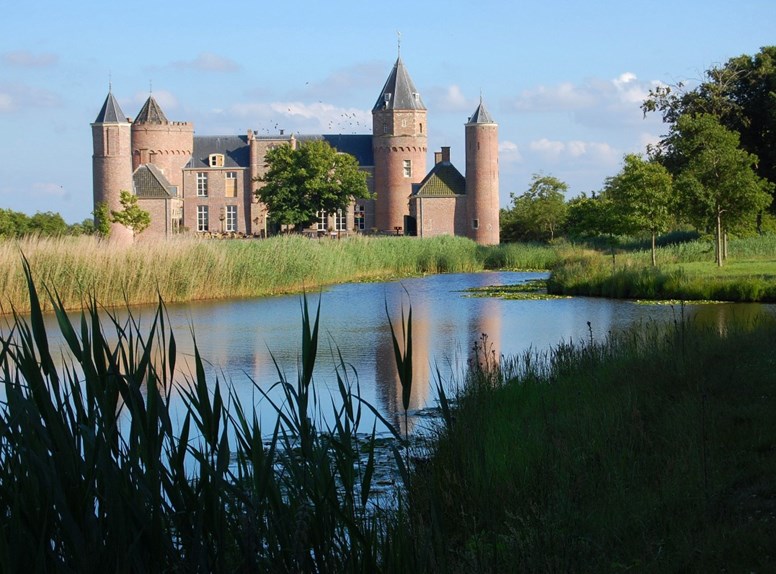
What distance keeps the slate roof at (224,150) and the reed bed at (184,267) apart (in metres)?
31.0

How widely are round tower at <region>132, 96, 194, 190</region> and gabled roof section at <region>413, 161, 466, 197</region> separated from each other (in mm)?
13737

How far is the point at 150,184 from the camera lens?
189 feet

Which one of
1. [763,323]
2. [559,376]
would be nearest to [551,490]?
[559,376]

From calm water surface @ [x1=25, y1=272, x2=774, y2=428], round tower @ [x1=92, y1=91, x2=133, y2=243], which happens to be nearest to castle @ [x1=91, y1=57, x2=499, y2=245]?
round tower @ [x1=92, y1=91, x2=133, y2=243]

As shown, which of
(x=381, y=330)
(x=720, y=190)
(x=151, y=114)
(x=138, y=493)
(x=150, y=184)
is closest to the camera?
(x=138, y=493)

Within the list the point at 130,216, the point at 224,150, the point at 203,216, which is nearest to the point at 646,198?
the point at 130,216

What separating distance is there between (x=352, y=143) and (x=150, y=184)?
12.8m

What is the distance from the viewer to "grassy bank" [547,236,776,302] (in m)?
18.8

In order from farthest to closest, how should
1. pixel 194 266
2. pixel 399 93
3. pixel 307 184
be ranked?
pixel 399 93 → pixel 307 184 → pixel 194 266

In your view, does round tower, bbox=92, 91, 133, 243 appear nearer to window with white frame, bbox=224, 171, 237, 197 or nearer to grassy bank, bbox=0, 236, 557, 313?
window with white frame, bbox=224, 171, 237, 197

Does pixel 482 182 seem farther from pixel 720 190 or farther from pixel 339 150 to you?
pixel 720 190

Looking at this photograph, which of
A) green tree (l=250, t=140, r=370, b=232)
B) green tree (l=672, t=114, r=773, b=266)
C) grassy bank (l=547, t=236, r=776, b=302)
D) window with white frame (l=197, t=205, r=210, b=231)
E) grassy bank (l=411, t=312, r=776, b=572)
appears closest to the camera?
grassy bank (l=411, t=312, r=776, b=572)

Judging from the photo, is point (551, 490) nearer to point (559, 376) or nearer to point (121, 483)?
point (121, 483)

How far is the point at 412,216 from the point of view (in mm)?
59938
